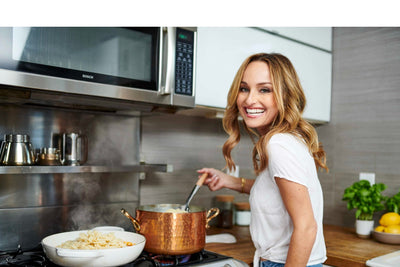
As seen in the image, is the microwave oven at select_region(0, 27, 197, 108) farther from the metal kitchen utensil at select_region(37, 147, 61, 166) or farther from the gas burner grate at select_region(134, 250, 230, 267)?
the gas burner grate at select_region(134, 250, 230, 267)

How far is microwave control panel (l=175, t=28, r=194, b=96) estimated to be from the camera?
1404mm

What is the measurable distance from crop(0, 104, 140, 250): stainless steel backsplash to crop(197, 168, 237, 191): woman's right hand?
0.42 metres

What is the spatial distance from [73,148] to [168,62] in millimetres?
492

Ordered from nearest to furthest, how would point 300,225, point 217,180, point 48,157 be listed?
1. point 300,225
2. point 48,157
3. point 217,180

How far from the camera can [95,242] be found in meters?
1.10

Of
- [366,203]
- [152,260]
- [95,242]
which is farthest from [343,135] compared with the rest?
[95,242]

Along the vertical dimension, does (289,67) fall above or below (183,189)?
above

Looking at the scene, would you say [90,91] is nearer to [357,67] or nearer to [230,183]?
[230,183]

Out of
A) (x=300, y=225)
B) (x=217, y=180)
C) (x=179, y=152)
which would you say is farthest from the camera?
(x=179, y=152)

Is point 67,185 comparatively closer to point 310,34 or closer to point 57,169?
point 57,169

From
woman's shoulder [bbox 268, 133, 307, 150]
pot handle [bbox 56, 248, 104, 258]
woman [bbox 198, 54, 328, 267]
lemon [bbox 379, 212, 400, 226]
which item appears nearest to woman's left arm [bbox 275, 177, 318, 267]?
woman [bbox 198, 54, 328, 267]
